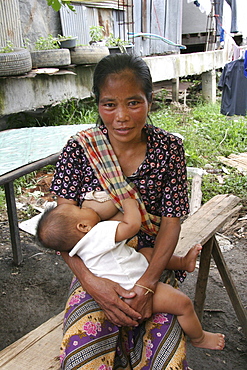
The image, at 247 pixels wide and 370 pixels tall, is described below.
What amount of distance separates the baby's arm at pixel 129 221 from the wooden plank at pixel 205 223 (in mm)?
678

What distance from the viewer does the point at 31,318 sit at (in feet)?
10.3

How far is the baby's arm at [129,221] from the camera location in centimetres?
170

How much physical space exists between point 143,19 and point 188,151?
5.07 meters

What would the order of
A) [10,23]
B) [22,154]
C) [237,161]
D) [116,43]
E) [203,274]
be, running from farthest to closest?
[116,43], [237,161], [10,23], [22,154], [203,274]

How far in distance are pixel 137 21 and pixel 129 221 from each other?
9.07 metres

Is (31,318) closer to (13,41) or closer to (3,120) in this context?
(3,120)

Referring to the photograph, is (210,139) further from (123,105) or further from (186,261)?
(123,105)

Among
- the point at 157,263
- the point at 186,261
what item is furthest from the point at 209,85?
the point at 157,263

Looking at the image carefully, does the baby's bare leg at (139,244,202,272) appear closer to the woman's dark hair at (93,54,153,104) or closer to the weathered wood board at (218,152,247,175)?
the woman's dark hair at (93,54,153,104)

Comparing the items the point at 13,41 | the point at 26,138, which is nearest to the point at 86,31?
the point at 13,41

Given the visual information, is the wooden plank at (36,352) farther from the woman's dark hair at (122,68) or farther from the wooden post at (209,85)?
the wooden post at (209,85)

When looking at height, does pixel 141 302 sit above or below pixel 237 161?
above

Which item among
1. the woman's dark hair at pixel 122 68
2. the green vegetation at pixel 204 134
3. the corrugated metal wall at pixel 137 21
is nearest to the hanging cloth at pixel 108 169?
the woman's dark hair at pixel 122 68

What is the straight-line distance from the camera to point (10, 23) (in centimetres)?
588
